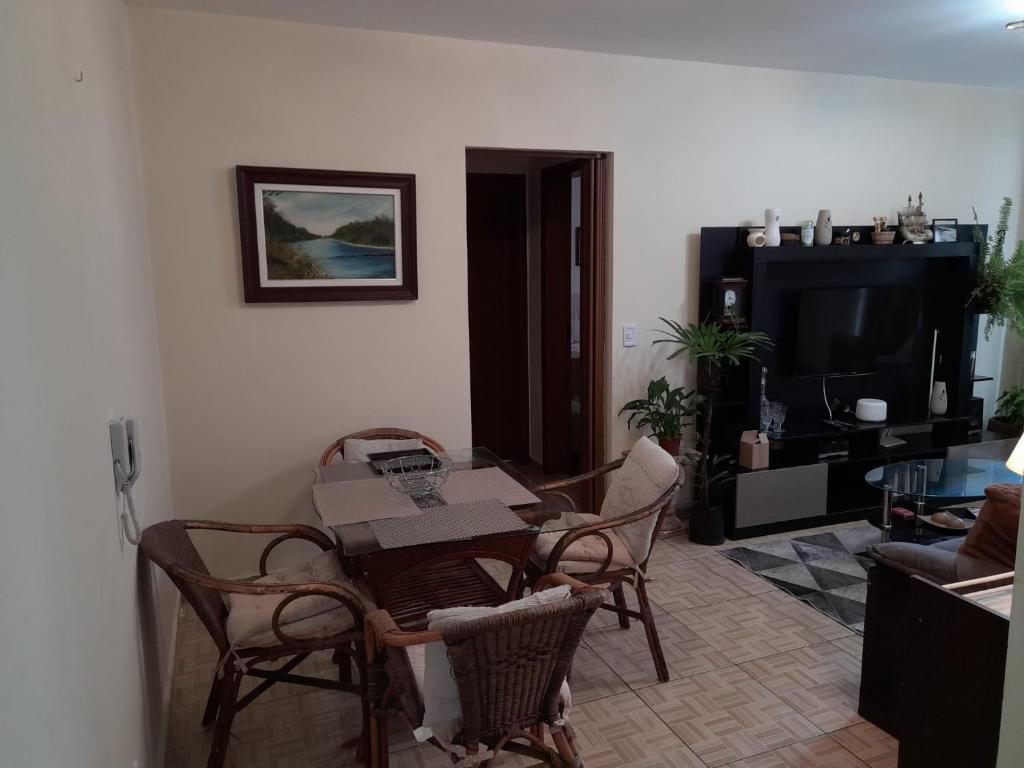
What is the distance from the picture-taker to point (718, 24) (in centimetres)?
359

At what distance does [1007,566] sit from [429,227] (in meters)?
2.84

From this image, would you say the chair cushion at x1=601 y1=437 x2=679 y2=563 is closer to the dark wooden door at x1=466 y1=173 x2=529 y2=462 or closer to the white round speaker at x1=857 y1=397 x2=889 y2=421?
the white round speaker at x1=857 y1=397 x2=889 y2=421

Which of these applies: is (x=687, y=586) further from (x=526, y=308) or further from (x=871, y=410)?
(x=526, y=308)

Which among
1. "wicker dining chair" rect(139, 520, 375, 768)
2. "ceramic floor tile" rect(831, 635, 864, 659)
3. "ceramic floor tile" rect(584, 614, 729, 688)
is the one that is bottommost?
"ceramic floor tile" rect(584, 614, 729, 688)

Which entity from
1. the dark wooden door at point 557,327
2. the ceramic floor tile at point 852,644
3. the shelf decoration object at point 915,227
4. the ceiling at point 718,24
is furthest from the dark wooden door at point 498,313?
the ceramic floor tile at point 852,644

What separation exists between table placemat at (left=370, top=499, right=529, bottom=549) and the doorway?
2643mm

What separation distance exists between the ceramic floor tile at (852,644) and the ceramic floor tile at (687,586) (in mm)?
533

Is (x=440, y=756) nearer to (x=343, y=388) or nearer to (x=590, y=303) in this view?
(x=343, y=388)

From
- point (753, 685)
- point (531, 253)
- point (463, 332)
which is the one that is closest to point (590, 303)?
point (463, 332)

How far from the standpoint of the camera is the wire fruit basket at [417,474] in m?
2.77

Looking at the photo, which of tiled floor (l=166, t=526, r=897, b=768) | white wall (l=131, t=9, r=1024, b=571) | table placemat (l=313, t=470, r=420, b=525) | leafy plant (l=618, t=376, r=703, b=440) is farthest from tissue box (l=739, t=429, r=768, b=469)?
table placemat (l=313, t=470, r=420, b=525)

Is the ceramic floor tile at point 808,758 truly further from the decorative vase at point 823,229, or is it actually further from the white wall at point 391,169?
the decorative vase at point 823,229

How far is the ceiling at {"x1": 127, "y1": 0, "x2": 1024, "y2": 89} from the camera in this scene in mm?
3299

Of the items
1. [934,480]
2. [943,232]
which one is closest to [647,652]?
[934,480]
